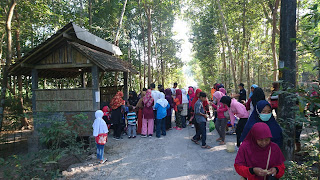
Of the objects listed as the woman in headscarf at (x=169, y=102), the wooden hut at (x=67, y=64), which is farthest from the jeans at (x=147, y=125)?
the wooden hut at (x=67, y=64)

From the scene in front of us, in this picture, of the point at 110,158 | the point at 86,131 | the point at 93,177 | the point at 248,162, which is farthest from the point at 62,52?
the point at 248,162

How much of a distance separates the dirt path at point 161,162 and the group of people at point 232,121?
0.45 metres

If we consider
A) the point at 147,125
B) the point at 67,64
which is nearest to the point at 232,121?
the point at 147,125

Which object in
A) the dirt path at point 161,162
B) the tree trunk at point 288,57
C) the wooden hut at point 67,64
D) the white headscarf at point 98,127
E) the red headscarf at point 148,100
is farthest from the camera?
the red headscarf at point 148,100

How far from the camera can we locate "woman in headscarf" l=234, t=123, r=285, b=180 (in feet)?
7.86

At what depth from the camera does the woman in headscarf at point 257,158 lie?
2.40 meters

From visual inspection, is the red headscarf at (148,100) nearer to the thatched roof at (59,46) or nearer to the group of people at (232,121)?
the group of people at (232,121)

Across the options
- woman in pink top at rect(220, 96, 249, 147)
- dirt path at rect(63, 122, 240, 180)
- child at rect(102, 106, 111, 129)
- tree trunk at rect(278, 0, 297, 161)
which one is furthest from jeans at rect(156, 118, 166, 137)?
tree trunk at rect(278, 0, 297, 161)

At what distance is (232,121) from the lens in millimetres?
6320

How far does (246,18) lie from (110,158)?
13.9m

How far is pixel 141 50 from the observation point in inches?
1034

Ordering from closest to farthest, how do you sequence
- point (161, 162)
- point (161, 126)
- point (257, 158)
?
1. point (257, 158)
2. point (161, 162)
3. point (161, 126)

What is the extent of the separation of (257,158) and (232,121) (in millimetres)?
4012

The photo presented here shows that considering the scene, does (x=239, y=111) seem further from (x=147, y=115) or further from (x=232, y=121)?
(x=147, y=115)
